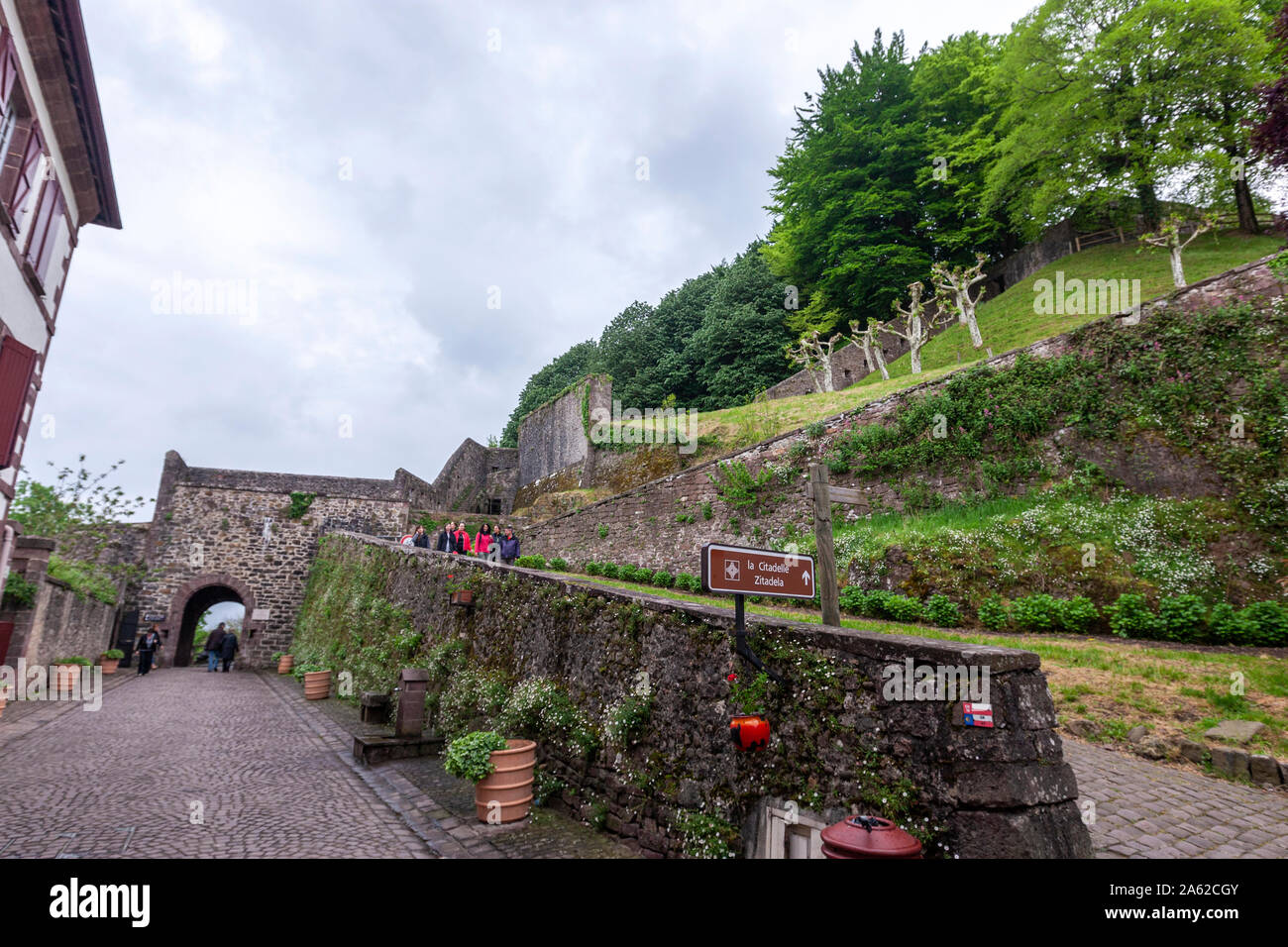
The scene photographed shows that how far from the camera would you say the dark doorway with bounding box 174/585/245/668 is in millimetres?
21453

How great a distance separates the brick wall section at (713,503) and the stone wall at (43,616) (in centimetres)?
1218

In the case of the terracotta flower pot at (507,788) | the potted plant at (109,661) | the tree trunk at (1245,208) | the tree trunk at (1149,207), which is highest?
the tree trunk at (1149,207)

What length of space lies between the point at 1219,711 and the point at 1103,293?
23.0 m

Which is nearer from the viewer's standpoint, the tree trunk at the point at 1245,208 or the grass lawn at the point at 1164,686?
the grass lawn at the point at 1164,686

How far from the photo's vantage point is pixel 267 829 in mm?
5168

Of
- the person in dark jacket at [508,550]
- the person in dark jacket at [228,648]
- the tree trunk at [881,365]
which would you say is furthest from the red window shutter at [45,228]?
the tree trunk at [881,365]

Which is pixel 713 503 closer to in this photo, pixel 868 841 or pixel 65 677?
pixel 868 841

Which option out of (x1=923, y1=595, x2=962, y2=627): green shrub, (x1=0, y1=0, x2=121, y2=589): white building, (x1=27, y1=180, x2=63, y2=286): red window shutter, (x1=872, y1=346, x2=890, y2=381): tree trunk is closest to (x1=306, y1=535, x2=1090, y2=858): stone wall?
(x1=923, y1=595, x2=962, y2=627): green shrub

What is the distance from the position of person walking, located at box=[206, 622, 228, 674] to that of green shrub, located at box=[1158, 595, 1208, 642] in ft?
79.2

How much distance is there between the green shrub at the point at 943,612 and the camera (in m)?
9.48

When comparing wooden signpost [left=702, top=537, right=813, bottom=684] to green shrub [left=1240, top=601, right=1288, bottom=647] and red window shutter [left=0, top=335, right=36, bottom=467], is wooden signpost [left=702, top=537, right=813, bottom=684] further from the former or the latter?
red window shutter [left=0, top=335, right=36, bottom=467]

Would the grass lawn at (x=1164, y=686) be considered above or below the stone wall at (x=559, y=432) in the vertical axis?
below

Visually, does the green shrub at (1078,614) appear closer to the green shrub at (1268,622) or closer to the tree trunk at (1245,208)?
the green shrub at (1268,622)
